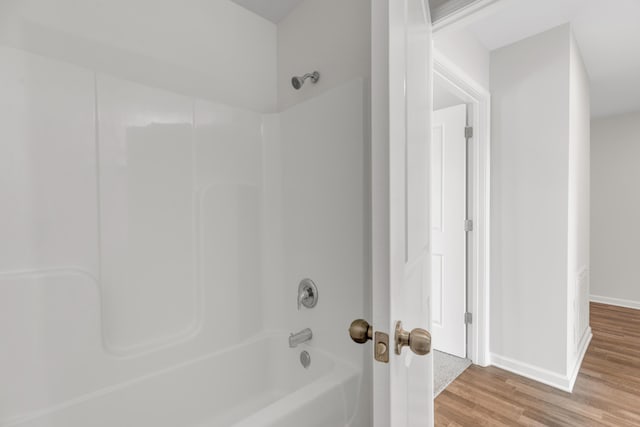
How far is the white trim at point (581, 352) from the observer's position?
2008 millimetres

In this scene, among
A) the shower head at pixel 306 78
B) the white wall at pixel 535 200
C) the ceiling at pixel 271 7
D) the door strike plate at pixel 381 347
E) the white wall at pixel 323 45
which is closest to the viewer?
the door strike plate at pixel 381 347

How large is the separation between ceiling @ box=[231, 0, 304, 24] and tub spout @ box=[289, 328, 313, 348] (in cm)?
173

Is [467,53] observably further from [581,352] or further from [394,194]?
[581,352]

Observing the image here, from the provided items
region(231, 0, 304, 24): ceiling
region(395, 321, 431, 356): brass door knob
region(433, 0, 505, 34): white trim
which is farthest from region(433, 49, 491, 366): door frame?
region(395, 321, 431, 356): brass door knob

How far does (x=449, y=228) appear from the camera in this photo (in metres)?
2.41

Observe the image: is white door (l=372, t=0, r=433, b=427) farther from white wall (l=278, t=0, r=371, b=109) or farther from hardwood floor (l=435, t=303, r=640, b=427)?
hardwood floor (l=435, t=303, r=640, b=427)

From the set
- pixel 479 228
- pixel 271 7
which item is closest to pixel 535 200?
pixel 479 228

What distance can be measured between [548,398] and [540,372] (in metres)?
0.21

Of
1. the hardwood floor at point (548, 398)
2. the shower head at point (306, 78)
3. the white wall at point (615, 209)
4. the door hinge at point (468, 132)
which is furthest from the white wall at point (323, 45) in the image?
the white wall at point (615, 209)

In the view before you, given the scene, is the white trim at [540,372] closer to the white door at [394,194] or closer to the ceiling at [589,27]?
the white door at [394,194]

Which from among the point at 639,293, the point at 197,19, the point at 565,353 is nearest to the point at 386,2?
the point at 197,19

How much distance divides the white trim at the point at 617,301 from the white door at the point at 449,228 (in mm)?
2737

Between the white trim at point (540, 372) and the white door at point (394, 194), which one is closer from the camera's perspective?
the white door at point (394, 194)

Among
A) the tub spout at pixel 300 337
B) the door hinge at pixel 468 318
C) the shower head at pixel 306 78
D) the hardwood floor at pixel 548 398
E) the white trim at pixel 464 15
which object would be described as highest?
the white trim at pixel 464 15
